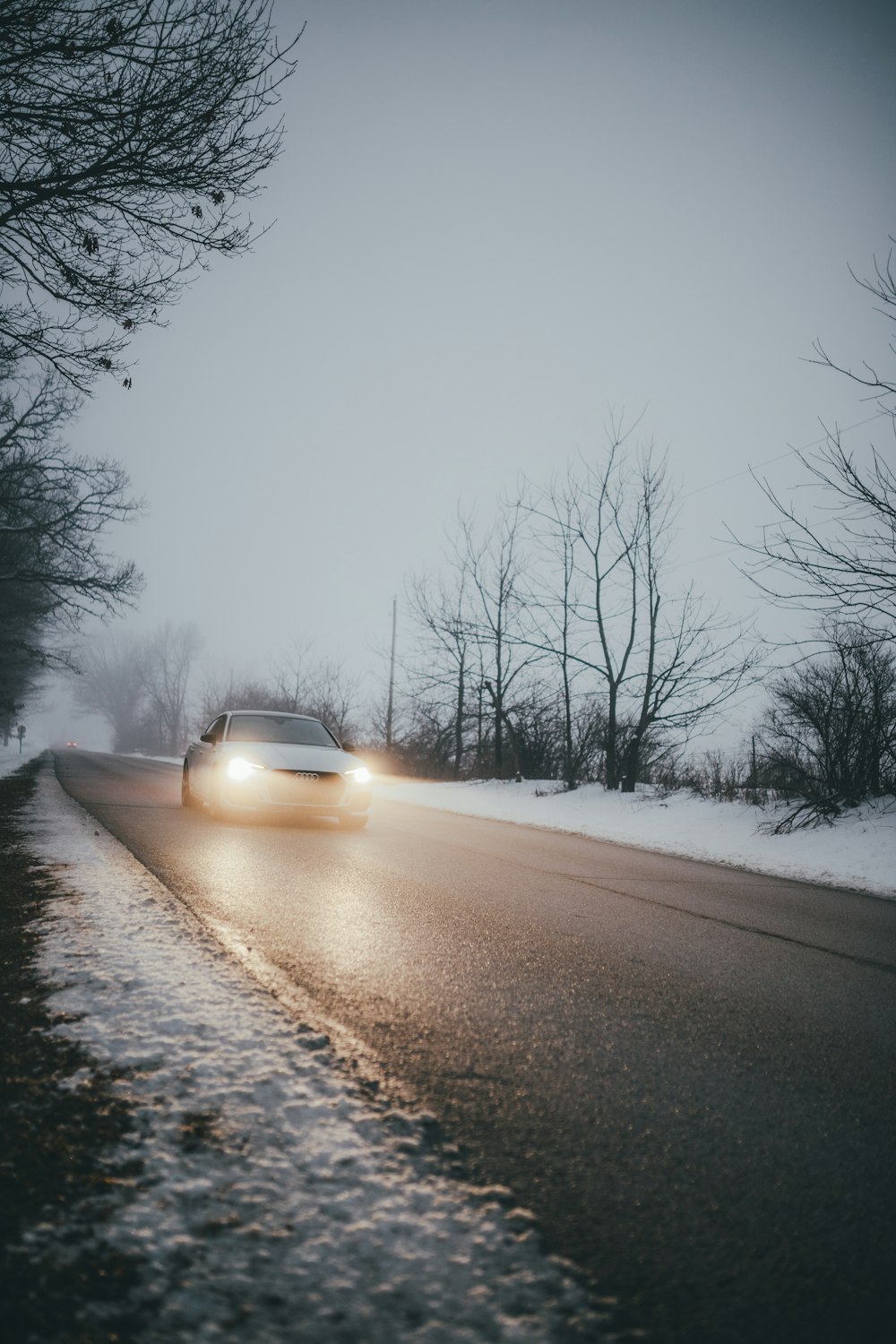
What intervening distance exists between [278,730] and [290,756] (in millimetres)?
1393

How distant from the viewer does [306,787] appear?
28.7ft

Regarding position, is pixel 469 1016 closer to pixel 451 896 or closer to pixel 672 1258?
pixel 672 1258

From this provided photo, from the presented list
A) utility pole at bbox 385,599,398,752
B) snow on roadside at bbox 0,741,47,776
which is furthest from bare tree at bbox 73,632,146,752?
utility pole at bbox 385,599,398,752

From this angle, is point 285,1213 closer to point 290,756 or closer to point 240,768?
point 240,768

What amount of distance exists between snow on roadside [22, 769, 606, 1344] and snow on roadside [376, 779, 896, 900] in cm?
726

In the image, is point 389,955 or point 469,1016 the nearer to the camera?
point 469,1016

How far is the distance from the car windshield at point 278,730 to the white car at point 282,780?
10cm

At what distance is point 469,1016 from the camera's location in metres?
2.67

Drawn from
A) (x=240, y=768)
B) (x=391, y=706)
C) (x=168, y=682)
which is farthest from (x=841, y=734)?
(x=168, y=682)

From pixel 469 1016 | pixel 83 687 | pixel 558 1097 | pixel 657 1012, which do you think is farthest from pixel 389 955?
pixel 83 687

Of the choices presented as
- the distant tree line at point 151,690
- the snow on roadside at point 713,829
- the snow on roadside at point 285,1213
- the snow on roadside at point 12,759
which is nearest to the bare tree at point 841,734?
the snow on roadside at point 713,829

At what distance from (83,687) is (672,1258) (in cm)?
9162

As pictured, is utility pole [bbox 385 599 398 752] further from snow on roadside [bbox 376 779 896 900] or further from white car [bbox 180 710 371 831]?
white car [bbox 180 710 371 831]

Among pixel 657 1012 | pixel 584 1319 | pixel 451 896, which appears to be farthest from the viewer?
pixel 451 896
